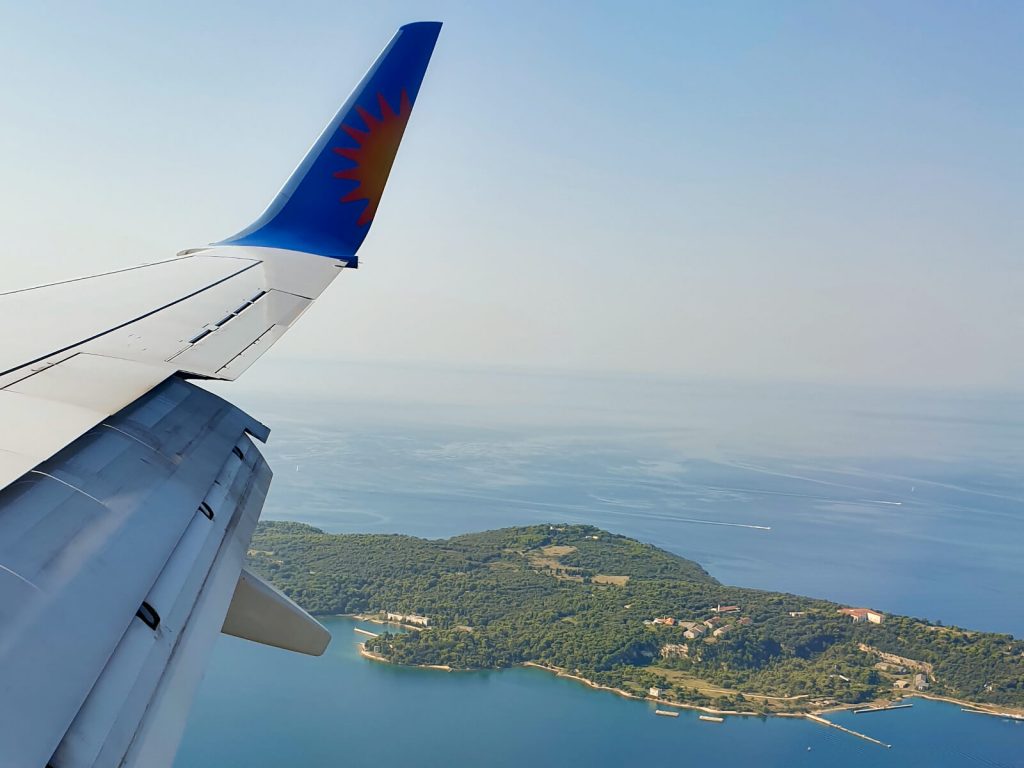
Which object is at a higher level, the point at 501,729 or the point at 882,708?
the point at 882,708

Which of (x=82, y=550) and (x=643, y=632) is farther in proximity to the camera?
(x=643, y=632)

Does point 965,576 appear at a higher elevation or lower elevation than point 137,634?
lower

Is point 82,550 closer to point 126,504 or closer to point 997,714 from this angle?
point 126,504

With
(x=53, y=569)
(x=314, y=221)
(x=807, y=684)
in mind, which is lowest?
(x=807, y=684)

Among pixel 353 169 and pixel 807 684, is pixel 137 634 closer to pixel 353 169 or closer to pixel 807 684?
pixel 353 169

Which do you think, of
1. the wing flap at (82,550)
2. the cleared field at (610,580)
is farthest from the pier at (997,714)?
the wing flap at (82,550)

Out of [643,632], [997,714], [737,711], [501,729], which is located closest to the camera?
[501,729]

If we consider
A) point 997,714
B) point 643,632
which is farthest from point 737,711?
point 997,714

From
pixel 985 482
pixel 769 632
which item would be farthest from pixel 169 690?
pixel 985 482
